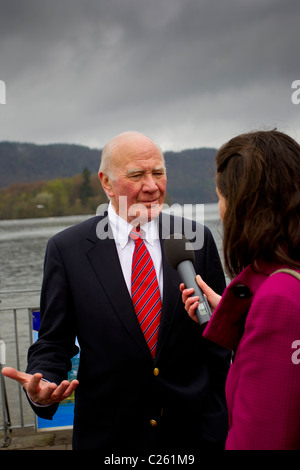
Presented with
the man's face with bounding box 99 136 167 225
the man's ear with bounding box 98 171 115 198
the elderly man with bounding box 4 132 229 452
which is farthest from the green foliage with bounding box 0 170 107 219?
the elderly man with bounding box 4 132 229 452

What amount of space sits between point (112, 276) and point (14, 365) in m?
6.82

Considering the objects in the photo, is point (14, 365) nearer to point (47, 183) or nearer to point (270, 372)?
point (270, 372)

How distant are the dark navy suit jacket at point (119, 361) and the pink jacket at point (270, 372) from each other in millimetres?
815

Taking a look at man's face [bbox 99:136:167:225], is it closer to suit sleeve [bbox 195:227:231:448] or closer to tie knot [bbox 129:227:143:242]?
tie knot [bbox 129:227:143:242]

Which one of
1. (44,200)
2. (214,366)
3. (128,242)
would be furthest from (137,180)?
(44,200)

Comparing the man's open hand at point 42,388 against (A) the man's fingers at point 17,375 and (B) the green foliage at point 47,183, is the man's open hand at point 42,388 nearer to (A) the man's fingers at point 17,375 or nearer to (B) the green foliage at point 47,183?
(A) the man's fingers at point 17,375
